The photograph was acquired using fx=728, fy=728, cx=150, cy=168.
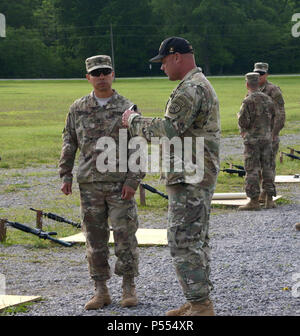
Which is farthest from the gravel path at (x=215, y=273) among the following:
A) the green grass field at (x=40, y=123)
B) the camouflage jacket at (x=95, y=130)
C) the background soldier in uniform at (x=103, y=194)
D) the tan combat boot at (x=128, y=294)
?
the green grass field at (x=40, y=123)

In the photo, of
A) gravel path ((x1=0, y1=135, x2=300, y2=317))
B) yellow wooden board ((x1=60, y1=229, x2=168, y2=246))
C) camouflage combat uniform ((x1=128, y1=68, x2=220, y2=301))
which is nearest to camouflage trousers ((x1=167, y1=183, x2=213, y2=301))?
camouflage combat uniform ((x1=128, y1=68, x2=220, y2=301))

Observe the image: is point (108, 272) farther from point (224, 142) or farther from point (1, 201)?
point (224, 142)

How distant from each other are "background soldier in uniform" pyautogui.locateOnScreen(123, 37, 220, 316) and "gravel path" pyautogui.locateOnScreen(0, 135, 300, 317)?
26.2 inches

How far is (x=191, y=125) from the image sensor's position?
5.20 metres

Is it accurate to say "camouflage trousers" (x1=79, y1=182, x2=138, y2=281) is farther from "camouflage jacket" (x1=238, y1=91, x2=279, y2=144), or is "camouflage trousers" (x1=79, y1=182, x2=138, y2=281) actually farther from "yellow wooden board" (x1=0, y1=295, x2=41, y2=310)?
"camouflage jacket" (x1=238, y1=91, x2=279, y2=144)

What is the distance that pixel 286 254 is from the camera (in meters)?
8.06

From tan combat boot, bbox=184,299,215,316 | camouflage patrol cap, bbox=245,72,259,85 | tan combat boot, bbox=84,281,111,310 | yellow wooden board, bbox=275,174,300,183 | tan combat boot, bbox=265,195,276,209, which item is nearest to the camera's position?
tan combat boot, bbox=184,299,215,316

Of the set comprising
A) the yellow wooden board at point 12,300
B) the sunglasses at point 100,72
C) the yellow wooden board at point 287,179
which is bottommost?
the yellow wooden board at point 287,179

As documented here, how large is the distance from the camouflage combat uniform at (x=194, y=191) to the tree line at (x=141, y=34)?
87.8 meters

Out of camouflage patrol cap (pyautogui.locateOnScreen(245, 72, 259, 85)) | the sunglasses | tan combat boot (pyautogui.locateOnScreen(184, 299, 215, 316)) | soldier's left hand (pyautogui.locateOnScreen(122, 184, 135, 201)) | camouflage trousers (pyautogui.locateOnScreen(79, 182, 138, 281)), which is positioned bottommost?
tan combat boot (pyautogui.locateOnScreen(184, 299, 215, 316))

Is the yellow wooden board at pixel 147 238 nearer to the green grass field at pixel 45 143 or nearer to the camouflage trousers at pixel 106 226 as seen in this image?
the green grass field at pixel 45 143

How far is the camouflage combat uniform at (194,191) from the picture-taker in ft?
16.9

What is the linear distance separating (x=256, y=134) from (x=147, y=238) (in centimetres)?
309

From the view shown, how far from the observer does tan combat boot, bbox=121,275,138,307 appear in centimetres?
603
